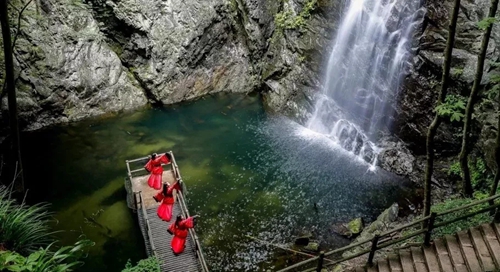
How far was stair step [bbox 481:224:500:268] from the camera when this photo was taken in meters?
8.45

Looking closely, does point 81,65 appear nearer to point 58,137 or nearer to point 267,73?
A: point 58,137

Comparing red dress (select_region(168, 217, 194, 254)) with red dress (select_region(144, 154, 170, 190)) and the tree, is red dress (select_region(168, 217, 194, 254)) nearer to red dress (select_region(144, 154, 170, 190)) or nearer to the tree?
red dress (select_region(144, 154, 170, 190))

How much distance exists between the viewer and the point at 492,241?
8.80 m

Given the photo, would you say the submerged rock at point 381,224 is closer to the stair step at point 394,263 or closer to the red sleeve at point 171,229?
the stair step at point 394,263

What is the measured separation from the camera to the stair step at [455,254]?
859cm

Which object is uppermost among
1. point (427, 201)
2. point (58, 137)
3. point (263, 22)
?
point (263, 22)

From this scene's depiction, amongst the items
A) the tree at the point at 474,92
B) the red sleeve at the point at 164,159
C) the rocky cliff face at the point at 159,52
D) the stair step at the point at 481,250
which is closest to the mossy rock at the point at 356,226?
the tree at the point at 474,92

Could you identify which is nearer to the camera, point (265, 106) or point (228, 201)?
point (228, 201)

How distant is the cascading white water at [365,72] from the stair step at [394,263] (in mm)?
9155

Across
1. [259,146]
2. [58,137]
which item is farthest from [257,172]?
[58,137]

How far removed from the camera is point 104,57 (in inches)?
841

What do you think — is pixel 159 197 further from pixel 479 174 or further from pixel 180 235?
pixel 479 174

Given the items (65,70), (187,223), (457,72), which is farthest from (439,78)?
(65,70)

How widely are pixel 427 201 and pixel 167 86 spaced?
1534 centimetres
